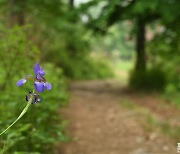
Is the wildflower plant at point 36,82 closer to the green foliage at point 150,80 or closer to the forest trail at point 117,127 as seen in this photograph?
the forest trail at point 117,127

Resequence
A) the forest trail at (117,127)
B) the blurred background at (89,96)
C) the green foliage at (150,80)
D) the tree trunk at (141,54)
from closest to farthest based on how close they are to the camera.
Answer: the blurred background at (89,96), the forest trail at (117,127), the green foliage at (150,80), the tree trunk at (141,54)

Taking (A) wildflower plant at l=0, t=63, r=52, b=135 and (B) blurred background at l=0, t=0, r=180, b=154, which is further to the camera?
(B) blurred background at l=0, t=0, r=180, b=154

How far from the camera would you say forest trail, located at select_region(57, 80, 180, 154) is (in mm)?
5945

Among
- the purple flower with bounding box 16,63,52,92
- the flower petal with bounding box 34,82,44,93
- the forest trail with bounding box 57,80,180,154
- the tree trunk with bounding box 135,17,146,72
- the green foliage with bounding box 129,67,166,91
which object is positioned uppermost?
the tree trunk with bounding box 135,17,146,72

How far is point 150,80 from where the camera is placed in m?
13.0

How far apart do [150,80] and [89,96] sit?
2083mm

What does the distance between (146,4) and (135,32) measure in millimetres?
5737

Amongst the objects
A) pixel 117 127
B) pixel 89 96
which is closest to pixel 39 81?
pixel 117 127

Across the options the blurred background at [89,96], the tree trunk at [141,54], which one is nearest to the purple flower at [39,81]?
the blurred background at [89,96]

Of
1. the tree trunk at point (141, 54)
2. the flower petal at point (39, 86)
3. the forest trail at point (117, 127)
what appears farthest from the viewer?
the tree trunk at point (141, 54)

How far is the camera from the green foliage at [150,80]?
12719 mm

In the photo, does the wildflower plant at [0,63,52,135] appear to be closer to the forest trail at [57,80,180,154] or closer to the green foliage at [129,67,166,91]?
the forest trail at [57,80,180,154]

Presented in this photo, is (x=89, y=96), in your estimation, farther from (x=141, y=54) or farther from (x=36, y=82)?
(x=36, y=82)

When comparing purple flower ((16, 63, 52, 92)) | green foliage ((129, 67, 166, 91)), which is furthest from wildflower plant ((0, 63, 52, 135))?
green foliage ((129, 67, 166, 91))
